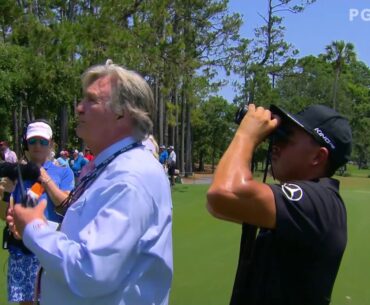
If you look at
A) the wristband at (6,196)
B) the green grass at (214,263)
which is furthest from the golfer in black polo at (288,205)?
→ the green grass at (214,263)

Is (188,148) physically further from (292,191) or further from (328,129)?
(292,191)

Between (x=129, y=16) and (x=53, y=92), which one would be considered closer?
(x=129, y=16)

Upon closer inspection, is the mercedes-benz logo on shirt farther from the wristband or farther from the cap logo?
the wristband

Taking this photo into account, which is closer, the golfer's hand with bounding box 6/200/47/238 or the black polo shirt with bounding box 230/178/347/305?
the black polo shirt with bounding box 230/178/347/305

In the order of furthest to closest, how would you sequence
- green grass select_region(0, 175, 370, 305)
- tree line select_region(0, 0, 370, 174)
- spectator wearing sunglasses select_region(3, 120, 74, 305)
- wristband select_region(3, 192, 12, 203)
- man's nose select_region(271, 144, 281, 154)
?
tree line select_region(0, 0, 370, 174) → green grass select_region(0, 175, 370, 305) → spectator wearing sunglasses select_region(3, 120, 74, 305) → wristband select_region(3, 192, 12, 203) → man's nose select_region(271, 144, 281, 154)

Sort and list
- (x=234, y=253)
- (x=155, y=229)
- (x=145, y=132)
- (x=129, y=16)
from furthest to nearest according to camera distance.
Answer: (x=129, y=16), (x=234, y=253), (x=145, y=132), (x=155, y=229)

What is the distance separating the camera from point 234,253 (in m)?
8.16

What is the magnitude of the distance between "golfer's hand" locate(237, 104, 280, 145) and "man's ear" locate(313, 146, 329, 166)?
0.67 feet

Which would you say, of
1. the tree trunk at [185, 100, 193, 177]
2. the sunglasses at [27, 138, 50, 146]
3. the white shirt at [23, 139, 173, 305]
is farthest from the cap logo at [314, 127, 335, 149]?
the tree trunk at [185, 100, 193, 177]

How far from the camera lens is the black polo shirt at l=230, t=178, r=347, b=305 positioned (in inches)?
75.5

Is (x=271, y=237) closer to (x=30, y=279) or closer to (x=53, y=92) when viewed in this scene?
(x=30, y=279)

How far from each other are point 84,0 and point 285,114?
1671 cm

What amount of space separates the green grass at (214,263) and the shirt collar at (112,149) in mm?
3682

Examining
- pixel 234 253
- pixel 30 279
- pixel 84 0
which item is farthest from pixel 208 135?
pixel 30 279
